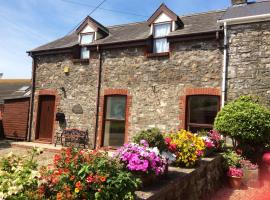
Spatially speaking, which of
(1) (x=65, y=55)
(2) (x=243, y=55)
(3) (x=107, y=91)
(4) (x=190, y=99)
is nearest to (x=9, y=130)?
(1) (x=65, y=55)

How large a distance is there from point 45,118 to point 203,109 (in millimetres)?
7836

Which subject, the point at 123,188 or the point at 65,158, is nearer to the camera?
the point at 123,188

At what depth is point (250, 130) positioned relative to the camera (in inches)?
327

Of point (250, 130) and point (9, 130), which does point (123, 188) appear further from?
point (9, 130)

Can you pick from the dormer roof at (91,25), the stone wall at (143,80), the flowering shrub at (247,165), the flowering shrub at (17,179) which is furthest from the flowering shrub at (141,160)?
the dormer roof at (91,25)

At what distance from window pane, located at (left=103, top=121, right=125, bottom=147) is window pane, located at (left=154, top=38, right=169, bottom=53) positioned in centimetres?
327

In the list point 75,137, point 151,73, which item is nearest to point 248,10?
point 151,73

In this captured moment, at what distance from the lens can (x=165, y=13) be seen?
1188 centimetres

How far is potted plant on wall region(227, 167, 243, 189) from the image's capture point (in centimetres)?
779

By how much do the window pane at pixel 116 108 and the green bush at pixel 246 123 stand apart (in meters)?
4.51

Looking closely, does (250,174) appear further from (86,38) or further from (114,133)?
(86,38)

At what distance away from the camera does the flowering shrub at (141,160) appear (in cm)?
439

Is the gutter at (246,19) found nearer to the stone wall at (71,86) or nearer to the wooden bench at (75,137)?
the stone wall at (71,86)

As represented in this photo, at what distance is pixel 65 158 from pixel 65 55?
10.7 m
